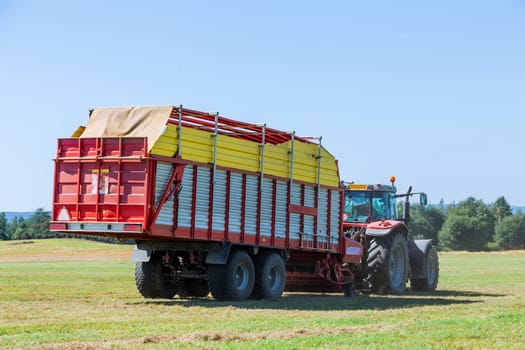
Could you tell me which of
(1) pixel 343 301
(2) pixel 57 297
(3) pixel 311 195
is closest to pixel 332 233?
(3) pixel 311 195

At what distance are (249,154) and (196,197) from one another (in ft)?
6.46

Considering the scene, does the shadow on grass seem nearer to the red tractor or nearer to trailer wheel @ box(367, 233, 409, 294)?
trailer wheel @ box(367, 233, 409, 294)

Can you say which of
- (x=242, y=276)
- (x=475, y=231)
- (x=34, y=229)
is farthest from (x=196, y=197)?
(x=475, y=231)

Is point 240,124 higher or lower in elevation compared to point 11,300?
higher

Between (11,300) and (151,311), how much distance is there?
3.94 meters

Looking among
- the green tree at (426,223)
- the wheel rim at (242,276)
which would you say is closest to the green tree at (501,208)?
the green tree at (426,223)

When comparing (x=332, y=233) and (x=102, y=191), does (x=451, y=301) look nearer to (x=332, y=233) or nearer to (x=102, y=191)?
(x=332, y=233)

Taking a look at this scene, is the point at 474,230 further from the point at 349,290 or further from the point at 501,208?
the point at 349,290

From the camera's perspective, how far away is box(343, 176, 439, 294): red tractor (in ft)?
81.3

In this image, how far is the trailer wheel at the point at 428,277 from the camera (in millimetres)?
27234

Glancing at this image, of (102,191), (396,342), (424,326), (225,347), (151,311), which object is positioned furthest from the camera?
(102,191)

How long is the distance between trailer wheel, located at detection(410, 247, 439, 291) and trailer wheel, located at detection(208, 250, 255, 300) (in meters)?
7.76

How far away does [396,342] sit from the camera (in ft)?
42.3

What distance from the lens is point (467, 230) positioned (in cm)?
11344
